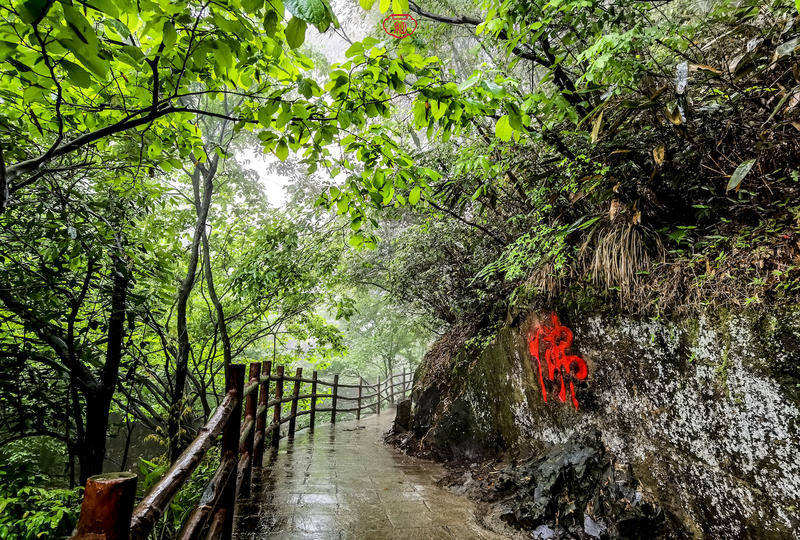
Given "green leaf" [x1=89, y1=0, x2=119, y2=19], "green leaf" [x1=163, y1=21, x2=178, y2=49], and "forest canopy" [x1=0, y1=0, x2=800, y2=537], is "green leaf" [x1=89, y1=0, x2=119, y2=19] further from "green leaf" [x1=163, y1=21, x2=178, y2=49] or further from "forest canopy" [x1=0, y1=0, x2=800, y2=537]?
"green leaf" [x1=163, y1=21, x2=178, y2=49]

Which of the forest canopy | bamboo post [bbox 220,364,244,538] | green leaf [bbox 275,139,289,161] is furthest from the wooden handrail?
green leaf [bbox 275,139,289,161]

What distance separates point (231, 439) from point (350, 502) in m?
1.65

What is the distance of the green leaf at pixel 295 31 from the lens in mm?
1155

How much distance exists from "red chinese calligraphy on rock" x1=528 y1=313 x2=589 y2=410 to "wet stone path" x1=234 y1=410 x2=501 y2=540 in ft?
4.84

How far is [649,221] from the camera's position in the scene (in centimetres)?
302

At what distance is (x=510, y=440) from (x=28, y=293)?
15.7ft

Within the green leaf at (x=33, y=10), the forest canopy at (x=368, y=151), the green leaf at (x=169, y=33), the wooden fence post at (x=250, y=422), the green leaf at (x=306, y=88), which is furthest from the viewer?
the wooden fence post at (x=250, y=422)

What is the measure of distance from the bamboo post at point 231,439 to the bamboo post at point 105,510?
1430 millimetres

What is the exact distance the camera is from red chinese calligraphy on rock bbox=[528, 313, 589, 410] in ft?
11.1

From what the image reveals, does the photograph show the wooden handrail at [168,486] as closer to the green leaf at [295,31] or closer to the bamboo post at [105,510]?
the bamboo post at [105,510]

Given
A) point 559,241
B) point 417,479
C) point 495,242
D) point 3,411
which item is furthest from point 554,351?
point 3,411

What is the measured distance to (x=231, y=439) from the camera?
84.7 inches

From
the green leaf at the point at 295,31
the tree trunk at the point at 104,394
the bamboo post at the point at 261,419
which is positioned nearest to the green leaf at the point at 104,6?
the green leaf at the point at 295,31

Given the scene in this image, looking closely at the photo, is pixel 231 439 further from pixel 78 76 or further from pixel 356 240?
pixel 78 76
